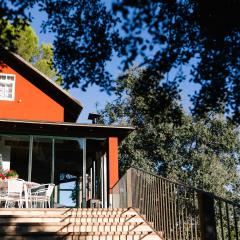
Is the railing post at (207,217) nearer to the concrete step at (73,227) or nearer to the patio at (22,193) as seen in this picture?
the concrete step at (73,227)

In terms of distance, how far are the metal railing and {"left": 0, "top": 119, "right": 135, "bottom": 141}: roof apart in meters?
2.49

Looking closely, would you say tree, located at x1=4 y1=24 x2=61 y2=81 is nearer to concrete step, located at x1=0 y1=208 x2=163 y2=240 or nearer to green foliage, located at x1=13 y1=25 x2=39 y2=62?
green foliage, located at x1=13 y1=25 x2=39 y2=62

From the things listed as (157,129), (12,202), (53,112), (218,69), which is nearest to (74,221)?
(12,202)

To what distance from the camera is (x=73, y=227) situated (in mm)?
7906

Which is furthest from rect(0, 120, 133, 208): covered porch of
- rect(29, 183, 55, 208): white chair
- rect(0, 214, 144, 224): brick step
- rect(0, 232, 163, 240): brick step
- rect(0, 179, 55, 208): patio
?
rect(0, 232, 163, 240): brick step

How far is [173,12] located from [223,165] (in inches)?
825

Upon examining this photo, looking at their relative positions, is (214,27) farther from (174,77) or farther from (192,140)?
(192,140)

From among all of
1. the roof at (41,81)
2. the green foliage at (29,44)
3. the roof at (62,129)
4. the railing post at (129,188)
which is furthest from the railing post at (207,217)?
the green foliage at (29,44)

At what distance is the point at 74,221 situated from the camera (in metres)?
8.56

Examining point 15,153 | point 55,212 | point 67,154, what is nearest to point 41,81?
point 15,153

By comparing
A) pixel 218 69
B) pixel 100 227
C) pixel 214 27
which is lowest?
pixel 100 227

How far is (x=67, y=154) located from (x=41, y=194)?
8.55 feet

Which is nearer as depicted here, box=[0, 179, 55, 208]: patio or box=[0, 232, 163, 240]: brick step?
box=[0, 232, 163, 240]: brick step

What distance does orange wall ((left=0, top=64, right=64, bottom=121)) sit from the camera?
51.9 ft
